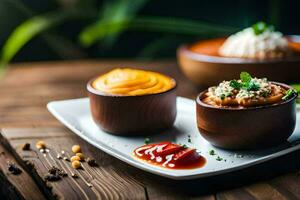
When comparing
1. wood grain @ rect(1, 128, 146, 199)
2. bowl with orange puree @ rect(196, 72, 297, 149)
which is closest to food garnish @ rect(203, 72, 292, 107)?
bowl with orange puree @ rect(196, 72, 297, 149)

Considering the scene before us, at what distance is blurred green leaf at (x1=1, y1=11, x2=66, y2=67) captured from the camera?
3316mm

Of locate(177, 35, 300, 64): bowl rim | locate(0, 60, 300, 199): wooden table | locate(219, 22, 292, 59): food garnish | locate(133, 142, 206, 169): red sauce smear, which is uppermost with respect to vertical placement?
locate(219, 22, 292, 59): food garnish

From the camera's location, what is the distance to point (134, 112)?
1.90 m

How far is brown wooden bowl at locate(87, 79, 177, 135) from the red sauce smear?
6.0 inches

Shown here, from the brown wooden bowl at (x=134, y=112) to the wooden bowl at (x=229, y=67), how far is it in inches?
19.0

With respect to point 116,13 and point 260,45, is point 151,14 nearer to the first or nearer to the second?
point 116,13

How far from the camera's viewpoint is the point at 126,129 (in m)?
1.92

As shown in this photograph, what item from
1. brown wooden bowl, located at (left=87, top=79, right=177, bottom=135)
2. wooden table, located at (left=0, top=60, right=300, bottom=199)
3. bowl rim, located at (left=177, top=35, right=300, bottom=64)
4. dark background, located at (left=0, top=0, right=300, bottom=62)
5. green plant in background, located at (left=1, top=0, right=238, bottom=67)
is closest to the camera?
wooden table, located at (left=0, top=60, right=300, bottom=199)

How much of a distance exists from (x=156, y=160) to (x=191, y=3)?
89.2 inches

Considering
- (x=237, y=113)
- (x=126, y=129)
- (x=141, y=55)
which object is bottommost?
(x=141, y=55)

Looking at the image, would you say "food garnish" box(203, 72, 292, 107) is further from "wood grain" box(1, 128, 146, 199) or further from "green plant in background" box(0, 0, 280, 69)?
"green plant in background" box(0, 0, 280, 69)

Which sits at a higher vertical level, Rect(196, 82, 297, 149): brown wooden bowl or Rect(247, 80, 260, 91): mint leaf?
Rect(247, 80, 260, 91): mint leaf

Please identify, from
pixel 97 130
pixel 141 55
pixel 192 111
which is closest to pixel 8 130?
pixel 97 130

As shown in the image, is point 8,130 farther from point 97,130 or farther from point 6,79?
point 6,79
